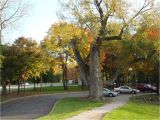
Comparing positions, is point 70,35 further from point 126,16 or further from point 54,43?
point 54,43

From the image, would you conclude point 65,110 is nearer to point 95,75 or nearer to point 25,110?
point 25,110

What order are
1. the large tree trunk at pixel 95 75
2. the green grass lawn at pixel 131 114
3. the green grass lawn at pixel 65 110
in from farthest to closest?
1. the large tree trunk at pixel 95 75
2. the green grass lawn at pixel 131 114
3. the green grass lawn at pixel 65 110

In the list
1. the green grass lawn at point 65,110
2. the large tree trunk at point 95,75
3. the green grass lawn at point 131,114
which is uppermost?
the large tree trunk at point 95,75

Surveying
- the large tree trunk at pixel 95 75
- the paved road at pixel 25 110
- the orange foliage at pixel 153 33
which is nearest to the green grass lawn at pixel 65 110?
the paved road at pixel 25 110

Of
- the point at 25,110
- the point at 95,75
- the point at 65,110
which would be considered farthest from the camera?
the point at 95,75

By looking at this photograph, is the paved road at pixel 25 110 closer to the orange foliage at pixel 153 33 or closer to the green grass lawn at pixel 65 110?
the green grass lawn at pixel 65 110

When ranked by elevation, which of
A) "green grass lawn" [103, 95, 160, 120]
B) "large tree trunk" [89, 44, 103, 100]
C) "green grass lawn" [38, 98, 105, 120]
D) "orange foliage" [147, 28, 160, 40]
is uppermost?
"orange foliage" [147, 28, 160, 40]

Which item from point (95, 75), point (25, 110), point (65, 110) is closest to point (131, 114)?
point (65, 110)

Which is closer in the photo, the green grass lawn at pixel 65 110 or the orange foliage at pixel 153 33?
the green grass lawn at pixel 65 110

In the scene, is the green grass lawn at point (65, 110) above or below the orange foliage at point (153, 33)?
below

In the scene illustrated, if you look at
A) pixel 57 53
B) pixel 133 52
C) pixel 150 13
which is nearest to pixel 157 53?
pixel 133 52

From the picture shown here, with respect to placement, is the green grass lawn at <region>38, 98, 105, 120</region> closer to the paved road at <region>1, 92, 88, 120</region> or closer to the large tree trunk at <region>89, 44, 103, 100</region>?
the paved road at <region>1, 92, 88, 120</region>

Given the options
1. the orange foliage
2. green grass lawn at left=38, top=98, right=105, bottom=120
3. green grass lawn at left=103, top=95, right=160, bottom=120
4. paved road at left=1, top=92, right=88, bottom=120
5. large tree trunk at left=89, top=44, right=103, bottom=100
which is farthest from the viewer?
large tree trunk at left=89, top=44, right=103, bottom=100

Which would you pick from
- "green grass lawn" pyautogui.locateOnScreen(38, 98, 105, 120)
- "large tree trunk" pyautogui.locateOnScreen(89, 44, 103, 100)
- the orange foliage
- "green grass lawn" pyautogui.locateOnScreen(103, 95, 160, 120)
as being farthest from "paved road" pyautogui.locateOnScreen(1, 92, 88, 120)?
the orange foliage
